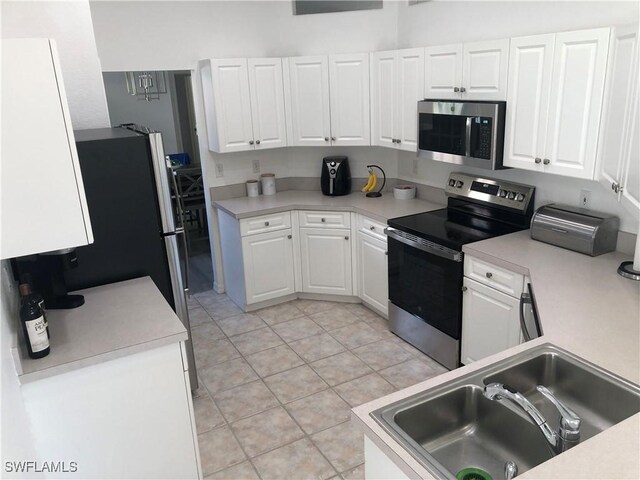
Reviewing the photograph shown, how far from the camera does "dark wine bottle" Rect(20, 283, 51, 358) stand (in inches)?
72.7

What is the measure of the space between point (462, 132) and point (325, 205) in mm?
1332

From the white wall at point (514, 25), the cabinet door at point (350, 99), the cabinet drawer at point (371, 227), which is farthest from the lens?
the cabinet door at point (350, 99)

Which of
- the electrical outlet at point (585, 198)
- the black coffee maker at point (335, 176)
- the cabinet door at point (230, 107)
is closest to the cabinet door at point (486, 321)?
the electrical outlet at point (585, 198)

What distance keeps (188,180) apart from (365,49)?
2.79m

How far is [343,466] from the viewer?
101 inches

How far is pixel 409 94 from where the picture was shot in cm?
373

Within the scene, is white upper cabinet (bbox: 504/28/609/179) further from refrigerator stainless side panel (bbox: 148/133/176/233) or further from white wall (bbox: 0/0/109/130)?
white wall (bbox: 0/0/109/130)

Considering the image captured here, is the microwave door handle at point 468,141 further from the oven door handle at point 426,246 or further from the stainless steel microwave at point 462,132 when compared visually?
the oven door handle at point 426,246

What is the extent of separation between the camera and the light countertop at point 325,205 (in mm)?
3904

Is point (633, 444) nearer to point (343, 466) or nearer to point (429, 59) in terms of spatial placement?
point (343, 466)

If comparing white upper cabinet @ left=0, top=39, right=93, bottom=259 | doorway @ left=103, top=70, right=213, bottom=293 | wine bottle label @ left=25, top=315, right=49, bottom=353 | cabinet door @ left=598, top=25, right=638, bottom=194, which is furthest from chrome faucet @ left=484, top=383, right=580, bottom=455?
doorway @ left=103, top=70, right=213, bottom=293

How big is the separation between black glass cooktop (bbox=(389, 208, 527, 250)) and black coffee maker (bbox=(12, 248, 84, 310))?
204 cm

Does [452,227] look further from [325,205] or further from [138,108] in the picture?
[138,108]

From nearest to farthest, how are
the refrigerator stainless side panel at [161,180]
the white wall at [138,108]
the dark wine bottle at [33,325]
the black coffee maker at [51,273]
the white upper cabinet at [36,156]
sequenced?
1. the white upper cabinet at [36,156]
2. the dark wine bottle at [33,325]
3. the black coffee maker at [51,273]
4. the refrigerator stainless side panel at [161,180]
5. the white wall at [138,108]
